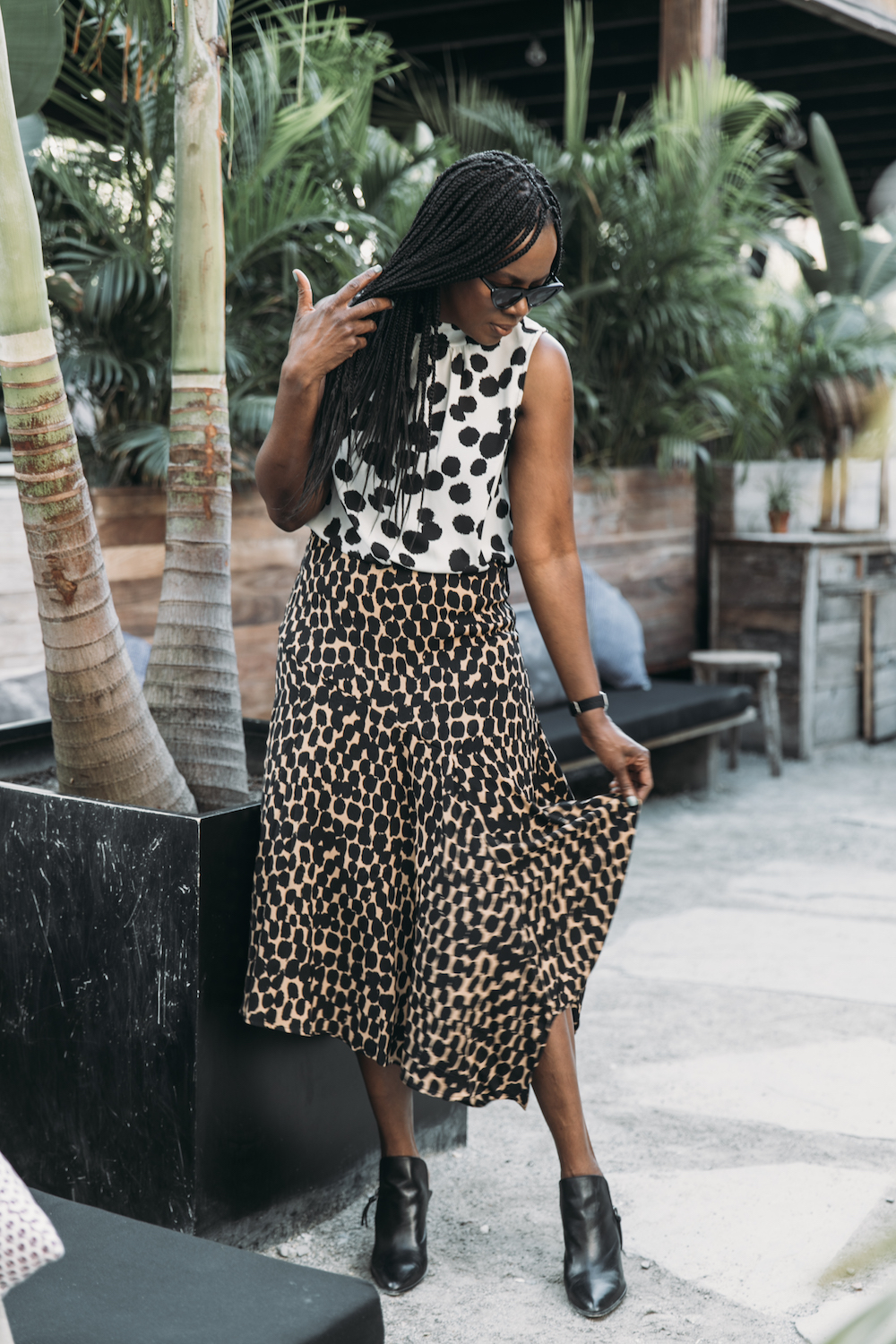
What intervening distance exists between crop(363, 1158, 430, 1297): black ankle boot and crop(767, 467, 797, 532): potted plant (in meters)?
5.07

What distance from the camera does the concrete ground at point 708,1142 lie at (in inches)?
77.8

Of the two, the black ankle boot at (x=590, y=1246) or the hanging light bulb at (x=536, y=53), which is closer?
the black ankle boot at (x=590, y=1246)

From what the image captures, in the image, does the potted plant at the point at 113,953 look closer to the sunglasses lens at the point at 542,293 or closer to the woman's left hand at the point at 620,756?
the woman's left hand at the point at 620,756

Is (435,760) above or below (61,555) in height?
below

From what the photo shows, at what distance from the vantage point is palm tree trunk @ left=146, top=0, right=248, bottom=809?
2336 millimetres

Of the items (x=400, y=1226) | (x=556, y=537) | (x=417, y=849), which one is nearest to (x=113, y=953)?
(x=417, y=849)

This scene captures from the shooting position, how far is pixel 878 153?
35.9 feet

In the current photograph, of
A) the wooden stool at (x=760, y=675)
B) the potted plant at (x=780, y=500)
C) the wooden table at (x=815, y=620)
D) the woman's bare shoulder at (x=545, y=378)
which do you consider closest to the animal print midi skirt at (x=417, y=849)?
the woman's bare shoulder at (x=545, y=378)

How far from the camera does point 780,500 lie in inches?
263

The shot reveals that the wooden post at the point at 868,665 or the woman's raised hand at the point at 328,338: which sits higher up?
the woman's raised hand at the point at 328,338

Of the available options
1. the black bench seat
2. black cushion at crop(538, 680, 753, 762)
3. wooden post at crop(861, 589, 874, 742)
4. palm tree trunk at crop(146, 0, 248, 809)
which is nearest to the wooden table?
wooden post at crop(861, 589, 874, 742)

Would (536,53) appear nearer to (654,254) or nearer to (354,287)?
(654,254)

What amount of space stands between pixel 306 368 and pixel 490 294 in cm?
27

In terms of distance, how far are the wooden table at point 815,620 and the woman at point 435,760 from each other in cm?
447
